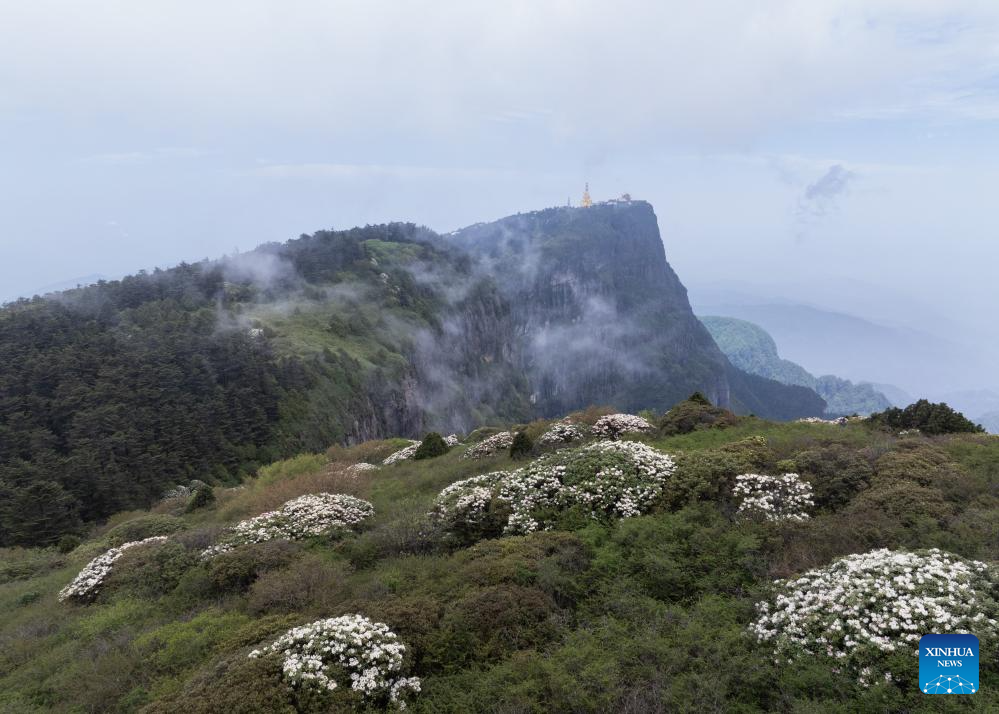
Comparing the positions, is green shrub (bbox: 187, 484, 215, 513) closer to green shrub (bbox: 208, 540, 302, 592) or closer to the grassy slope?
the grassy slope

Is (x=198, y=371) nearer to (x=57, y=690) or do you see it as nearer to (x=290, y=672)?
(x=57, y=690)

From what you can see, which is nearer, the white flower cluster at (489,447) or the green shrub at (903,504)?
the green shrub at (903,504)

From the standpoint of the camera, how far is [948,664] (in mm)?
8164

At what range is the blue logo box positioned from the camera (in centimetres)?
791

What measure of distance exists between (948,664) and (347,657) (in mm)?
A: 9642

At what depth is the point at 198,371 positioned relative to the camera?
6581cm

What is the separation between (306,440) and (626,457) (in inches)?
2407

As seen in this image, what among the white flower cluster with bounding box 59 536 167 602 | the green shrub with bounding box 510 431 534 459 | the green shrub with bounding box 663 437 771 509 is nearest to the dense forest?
the white flower cluster with bounding box 59 536 167 602

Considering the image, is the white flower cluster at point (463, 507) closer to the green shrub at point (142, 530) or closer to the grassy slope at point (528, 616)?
the grassy slope at point (528, 616)

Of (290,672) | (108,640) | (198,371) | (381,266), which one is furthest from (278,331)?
(290,672)

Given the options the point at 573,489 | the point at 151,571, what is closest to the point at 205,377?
the point at 151,571

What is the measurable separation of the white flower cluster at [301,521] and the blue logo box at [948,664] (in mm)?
15740

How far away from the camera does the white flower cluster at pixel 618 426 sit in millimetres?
24734

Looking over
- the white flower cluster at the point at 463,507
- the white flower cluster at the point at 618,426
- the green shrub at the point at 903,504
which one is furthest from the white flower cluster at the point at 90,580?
the green shrub at the point at 903,504
